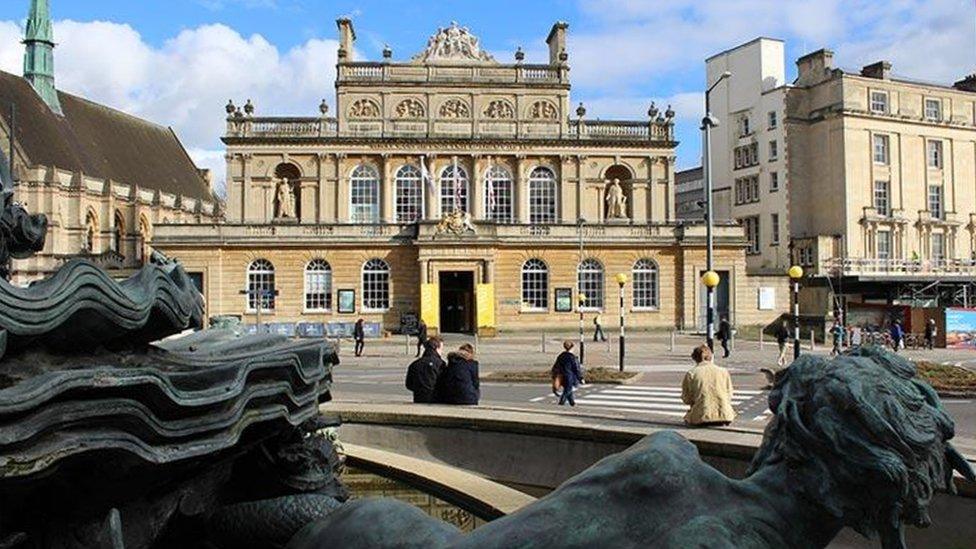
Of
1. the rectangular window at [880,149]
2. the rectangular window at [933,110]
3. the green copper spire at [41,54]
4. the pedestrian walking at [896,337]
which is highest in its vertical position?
the green copper spire at [41,54]

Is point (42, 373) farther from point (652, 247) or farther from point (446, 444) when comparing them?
point (652, 247)

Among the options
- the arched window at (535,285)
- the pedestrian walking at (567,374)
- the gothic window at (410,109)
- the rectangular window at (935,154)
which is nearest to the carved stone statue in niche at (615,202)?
the arched window at (535,285)

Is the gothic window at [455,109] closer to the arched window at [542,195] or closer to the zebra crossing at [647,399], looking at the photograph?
the arched window at [542,195]

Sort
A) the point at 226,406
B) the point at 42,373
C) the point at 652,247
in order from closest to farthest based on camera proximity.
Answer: the point at 42,373 → the point at 226,406 → the point at 652,247

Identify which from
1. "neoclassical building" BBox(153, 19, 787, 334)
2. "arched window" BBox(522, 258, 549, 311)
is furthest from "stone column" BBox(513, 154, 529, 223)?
"arched window" BBox(522, 258, 549, 311)

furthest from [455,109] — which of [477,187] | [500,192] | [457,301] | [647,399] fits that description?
[647,399]

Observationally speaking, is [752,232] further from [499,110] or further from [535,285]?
[535,285]

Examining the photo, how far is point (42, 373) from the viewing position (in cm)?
244

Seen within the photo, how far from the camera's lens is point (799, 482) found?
2117mm

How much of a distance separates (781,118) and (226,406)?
59.9 meters

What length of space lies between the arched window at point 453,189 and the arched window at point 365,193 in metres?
4.26

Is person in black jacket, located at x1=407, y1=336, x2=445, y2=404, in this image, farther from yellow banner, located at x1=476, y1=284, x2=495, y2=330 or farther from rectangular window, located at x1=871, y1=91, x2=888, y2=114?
rectangular window, located at x1=871, y1=91, x2=888, y2=114

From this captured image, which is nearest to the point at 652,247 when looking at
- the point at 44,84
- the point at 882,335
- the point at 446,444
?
the point at 882,335

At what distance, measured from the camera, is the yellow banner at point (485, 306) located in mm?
44500
